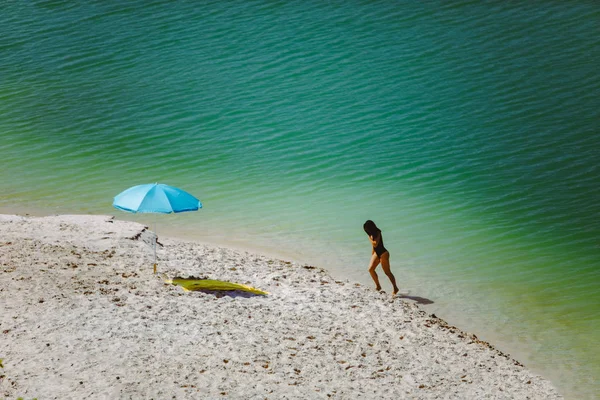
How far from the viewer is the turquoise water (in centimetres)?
1791

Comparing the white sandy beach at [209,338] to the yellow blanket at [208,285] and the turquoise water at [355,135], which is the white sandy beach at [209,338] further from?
the turquoise water at [355,135]

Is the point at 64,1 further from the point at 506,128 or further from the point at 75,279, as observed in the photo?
the point at 75,279

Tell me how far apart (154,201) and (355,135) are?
13039mm

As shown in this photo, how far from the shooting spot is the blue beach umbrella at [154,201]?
13875 millimetres

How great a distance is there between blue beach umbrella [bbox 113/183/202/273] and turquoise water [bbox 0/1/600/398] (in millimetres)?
4689

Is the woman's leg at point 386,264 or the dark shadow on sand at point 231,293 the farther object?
the woman's leg at point 386,264

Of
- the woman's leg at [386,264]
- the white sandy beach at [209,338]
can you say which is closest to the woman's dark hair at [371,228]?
the woman's leg at [386,264]

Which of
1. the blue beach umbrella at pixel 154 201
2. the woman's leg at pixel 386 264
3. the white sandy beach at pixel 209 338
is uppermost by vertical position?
the woman's leg at pixel 386 264

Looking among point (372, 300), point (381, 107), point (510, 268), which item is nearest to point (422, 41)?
point (381, 107)

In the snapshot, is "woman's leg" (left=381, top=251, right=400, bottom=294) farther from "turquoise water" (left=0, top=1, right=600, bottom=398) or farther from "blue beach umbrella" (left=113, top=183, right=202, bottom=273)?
"blue beach umbrella" (left=113, top=183, right=202, bottom=273)

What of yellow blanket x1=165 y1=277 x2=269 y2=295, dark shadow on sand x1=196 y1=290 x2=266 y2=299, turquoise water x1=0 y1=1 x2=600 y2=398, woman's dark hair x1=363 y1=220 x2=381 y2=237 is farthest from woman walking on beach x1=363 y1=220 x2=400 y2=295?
dark shadow on sand x1=196 y1=290 x2=266 y2=299

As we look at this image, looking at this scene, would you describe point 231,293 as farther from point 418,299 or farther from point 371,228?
point 418,299

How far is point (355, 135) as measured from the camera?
26062mm

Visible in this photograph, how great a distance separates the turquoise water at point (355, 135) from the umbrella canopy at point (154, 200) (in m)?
4.69
